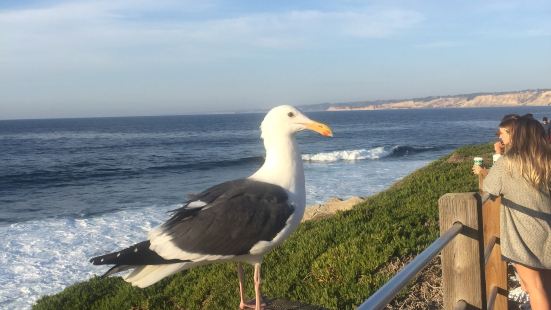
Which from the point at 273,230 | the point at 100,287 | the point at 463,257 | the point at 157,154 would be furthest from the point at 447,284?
the point at 157,154

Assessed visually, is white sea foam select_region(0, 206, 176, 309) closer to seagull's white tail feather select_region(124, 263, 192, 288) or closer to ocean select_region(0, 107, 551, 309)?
ocean select_region(0, 107, 551, 309)

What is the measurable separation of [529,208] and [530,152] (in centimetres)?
42

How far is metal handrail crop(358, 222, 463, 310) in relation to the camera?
175 cm

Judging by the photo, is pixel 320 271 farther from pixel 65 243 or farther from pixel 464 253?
pixel 65 243

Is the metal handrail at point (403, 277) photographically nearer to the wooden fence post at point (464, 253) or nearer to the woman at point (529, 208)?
the wooden fence post at point (464, 253)

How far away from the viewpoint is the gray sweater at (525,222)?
412 centimetres

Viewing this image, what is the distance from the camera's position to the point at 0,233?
17.4 meters

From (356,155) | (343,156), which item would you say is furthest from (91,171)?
(356,155)

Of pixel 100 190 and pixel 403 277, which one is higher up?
pixel 403 277

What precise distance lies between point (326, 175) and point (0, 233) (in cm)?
1607

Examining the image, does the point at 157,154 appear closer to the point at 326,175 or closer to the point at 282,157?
the point at 326,175

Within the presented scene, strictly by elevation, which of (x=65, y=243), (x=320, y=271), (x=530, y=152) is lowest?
(x=65, y=243)

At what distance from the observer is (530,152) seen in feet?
13.7

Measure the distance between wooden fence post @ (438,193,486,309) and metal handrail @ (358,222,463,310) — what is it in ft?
0.20
